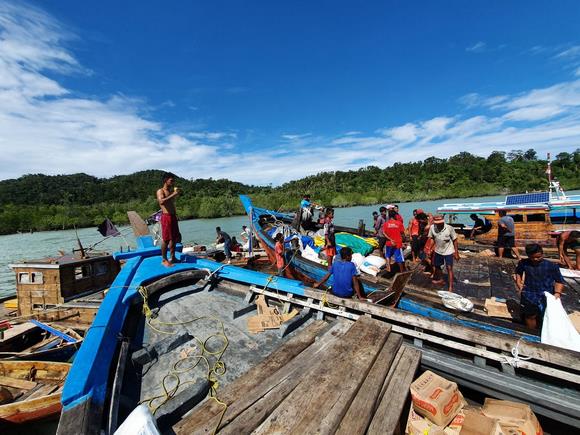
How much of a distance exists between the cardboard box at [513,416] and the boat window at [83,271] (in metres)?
13.7

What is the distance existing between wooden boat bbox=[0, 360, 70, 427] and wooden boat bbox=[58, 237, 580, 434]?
2692 mm

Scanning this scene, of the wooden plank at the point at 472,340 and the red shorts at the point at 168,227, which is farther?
the red shorts at the point at 168,227

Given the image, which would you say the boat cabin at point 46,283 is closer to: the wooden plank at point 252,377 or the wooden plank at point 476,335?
the wooden plank at point 252,377

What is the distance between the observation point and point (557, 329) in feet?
11.3

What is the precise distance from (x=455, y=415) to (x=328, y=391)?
152 cm

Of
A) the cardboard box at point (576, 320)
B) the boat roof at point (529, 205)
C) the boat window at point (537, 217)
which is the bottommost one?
the cardboard box at point (576, 320)

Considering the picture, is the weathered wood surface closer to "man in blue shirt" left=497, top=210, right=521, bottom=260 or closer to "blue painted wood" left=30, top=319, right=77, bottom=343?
"blue painted wood" left=30, top=319, right=77, bottom=343

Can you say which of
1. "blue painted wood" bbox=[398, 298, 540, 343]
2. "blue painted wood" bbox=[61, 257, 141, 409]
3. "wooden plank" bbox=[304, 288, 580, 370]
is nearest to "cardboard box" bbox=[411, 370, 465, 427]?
"wooden plank" bbox=[304, 288, 580, 370]

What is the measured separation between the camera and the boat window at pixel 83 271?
1121 cm

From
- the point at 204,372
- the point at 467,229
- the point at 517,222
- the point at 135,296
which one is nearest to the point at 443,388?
the point at 204,372

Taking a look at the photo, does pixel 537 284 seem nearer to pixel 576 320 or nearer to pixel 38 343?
pixel 576 320

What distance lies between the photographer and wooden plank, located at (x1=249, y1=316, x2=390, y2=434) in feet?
6.84

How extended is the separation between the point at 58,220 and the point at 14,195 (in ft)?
163

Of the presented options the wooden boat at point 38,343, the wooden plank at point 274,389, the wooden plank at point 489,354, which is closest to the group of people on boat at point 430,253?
the wooden plank at point 489,354
